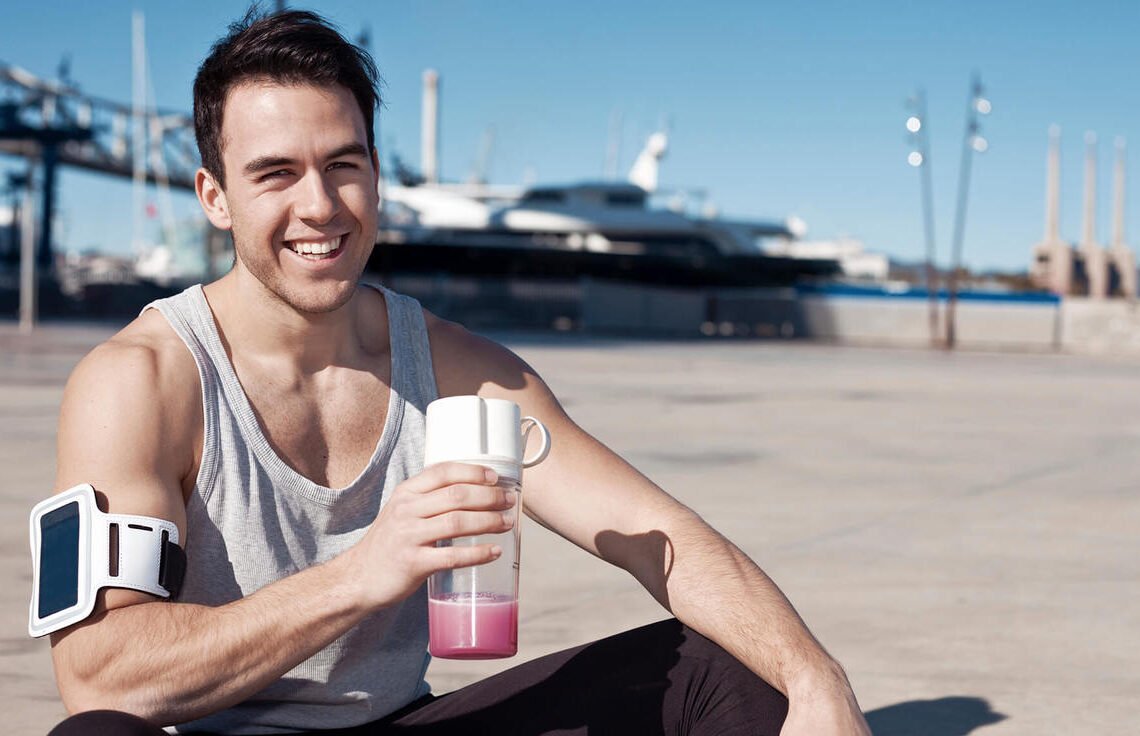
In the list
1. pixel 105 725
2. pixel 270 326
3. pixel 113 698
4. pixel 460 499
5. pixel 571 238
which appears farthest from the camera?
pixel 571 238

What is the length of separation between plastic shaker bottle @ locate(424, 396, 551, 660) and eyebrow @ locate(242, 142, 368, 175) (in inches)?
22.4

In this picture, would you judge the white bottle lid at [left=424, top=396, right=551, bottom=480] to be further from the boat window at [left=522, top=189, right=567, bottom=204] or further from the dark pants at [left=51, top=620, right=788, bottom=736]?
the boat window at [left=522, top=189, right=567, bottom=204]

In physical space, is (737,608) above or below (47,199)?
below

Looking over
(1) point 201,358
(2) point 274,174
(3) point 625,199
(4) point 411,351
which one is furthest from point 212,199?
(3) point 625,199

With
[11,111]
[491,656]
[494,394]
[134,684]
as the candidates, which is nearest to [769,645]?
[491,656]

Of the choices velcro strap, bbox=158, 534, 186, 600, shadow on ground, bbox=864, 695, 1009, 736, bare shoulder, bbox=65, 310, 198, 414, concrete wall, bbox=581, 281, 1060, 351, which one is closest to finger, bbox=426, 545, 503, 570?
velcro strap, bbox=158, 534, 186, 600

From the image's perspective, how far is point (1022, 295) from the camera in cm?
3419

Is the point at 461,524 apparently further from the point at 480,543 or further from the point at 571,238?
the point at 571,238

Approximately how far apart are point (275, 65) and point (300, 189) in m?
0.20

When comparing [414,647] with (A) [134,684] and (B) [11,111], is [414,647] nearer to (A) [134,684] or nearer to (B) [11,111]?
(A) [134,684]

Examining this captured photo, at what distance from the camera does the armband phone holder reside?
1965mm

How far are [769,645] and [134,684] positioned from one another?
1021 millimetres

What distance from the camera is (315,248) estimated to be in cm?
226

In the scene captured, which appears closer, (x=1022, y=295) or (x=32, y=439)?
(x=32, y=439)
